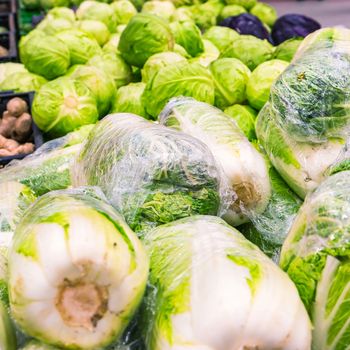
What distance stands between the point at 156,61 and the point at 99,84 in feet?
1.17

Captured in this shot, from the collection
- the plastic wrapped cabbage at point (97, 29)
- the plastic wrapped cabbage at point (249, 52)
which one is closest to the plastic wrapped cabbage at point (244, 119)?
the plastic wrapped cabbage at point (249, 52)

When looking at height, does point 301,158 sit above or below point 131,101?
above

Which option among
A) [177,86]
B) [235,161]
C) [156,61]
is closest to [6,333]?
[235,161]

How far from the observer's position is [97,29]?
396cm

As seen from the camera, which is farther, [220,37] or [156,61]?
[220,37]

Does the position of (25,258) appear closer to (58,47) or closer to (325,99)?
(325,99)

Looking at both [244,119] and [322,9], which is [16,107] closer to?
[244,119]

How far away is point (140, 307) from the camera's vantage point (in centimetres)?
120

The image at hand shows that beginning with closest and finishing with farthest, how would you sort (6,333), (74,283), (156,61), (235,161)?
(74,283) < (6,333) < (235,161) < (156,61)

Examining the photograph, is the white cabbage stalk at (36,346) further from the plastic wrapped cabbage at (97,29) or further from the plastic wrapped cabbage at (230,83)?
the plastic wrapped cabbage at (97,29)

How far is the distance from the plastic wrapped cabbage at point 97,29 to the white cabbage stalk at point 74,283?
10.1 ft

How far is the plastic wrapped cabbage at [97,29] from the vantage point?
395 cm

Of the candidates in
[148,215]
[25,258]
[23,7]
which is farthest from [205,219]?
[23,7]

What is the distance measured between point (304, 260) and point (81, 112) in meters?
1.76
